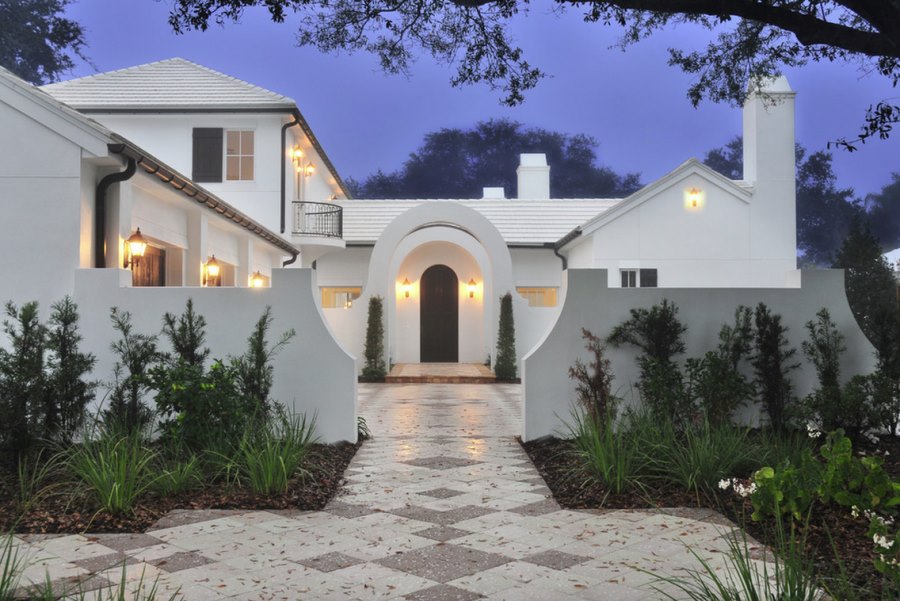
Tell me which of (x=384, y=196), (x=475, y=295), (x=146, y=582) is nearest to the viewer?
(x=146, y=582)

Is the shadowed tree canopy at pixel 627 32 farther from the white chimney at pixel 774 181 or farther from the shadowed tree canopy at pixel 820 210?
the shadowed tree canopy at pixel 820 210

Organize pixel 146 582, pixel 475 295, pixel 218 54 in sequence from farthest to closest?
pixel 218 54
pixel 475 295
pixel 146 582

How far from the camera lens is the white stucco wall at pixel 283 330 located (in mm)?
8219

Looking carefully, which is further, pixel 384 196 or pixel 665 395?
pixel 384 196

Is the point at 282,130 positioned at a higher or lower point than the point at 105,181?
higher

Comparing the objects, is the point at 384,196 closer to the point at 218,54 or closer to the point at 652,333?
the point at 652,333

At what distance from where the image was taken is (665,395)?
7.78 m

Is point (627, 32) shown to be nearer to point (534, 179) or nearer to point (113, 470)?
point (113, 470)

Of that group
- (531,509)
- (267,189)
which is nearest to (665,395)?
(531,509)

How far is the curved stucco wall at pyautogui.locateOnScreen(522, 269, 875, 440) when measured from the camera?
27.7 ft

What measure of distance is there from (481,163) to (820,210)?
2459cm

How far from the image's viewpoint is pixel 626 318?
27.9 feet

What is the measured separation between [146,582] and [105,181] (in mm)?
7201

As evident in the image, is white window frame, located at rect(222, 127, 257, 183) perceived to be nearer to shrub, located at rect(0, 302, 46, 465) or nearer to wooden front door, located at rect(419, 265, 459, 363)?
wooden front door, located at rect(419, 265, 459, 363)
